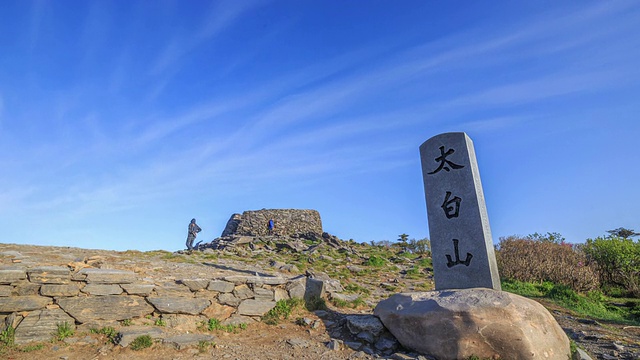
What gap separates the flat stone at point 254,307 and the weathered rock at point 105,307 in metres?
1.94

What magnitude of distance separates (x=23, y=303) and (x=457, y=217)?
9205mm

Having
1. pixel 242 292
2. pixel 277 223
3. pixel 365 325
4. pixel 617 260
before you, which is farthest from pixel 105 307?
pixel 617 260

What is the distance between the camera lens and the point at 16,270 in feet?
22.5

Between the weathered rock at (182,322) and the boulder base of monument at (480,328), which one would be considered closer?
Result: the boulder base of monument at (480,328)

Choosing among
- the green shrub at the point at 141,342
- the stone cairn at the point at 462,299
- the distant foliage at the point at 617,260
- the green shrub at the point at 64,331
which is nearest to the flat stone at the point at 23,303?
the green shrub at the point at 64,331

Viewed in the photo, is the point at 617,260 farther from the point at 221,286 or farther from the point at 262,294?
the point at 221,286

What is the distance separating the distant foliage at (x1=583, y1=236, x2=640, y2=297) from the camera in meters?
17.3

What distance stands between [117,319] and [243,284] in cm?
273

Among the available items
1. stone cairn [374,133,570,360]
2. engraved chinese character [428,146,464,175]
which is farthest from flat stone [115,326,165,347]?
engraved chinese character [428,146,464,175]

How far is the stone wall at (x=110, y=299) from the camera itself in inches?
258

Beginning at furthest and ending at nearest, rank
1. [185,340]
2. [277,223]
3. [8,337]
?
[277,223]
[185,340]
[8,337]

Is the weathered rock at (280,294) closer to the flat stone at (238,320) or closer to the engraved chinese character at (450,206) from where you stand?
the flat stone at (238,320)

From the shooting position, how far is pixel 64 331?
258 inches

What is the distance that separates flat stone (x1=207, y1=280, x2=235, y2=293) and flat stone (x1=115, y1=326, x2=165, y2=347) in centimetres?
150
